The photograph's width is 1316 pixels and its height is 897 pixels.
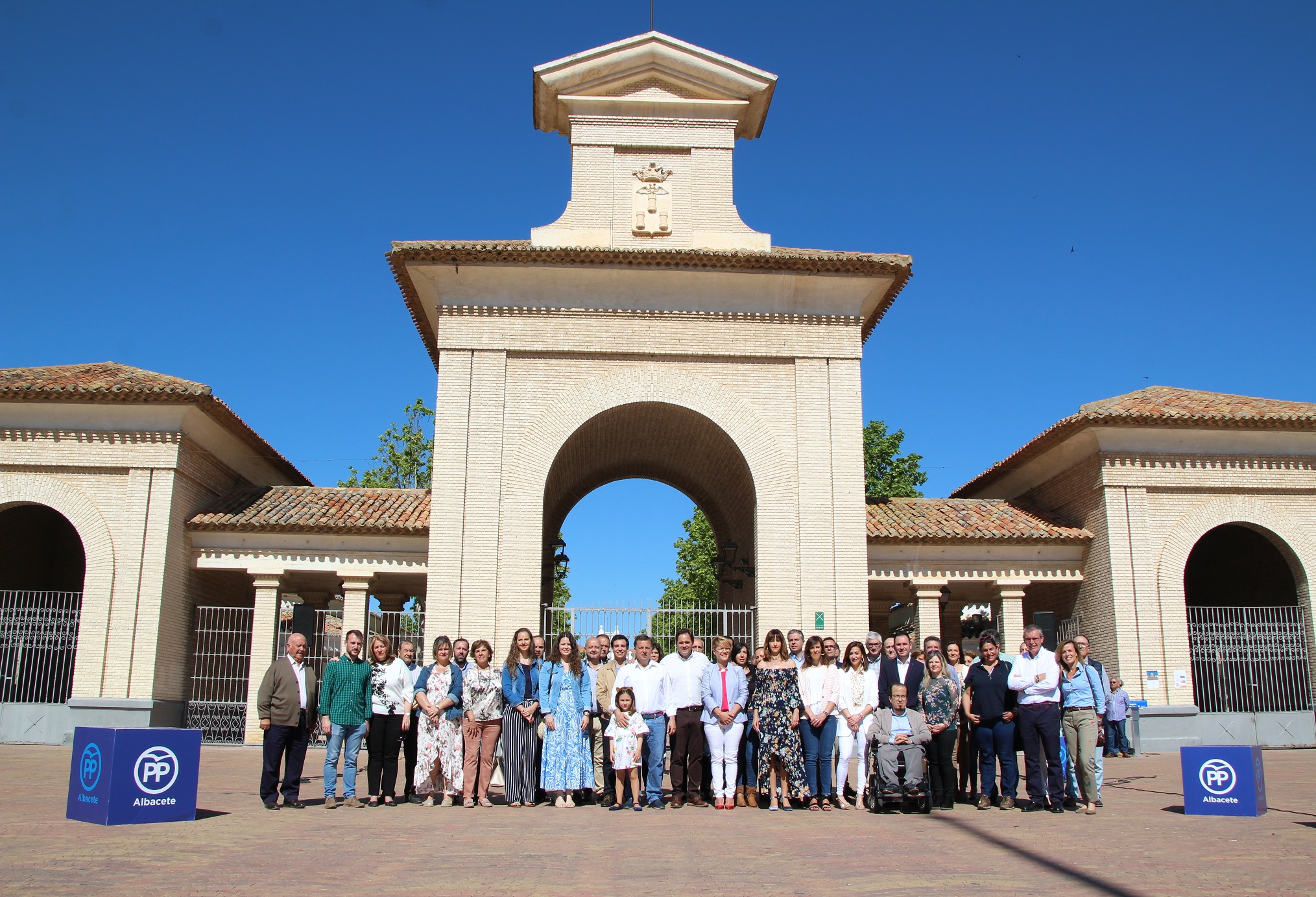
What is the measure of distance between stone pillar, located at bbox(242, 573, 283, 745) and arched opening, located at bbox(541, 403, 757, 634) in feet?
16.1

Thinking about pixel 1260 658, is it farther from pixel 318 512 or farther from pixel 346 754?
pixel 318 512

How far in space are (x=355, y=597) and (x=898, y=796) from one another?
468 inches

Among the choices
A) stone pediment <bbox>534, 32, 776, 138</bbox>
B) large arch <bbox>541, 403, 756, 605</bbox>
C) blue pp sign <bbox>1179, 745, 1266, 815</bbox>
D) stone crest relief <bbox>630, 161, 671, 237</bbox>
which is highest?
stone pediment <bbox>534, 32, 776, 138</bbox>

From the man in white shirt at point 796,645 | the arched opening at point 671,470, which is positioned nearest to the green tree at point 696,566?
the arched opening at point 671,470

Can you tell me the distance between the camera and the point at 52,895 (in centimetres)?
551

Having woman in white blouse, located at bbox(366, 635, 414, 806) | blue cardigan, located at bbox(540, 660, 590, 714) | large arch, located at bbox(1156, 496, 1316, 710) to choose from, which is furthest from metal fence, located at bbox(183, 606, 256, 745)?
A: large arch, located at bbox(1156, 496, 1316, 710)

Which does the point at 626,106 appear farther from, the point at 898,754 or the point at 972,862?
the point at 972,862

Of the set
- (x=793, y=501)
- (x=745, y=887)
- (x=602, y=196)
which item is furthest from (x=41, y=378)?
(x=745, y=887)

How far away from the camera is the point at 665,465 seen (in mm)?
21375

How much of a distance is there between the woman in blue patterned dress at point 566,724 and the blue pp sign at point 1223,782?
5774 millimetres

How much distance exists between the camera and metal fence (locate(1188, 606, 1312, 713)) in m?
18.4

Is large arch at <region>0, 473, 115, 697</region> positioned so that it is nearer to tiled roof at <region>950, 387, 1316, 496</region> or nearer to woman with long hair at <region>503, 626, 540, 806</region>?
woman with long hair at <region>503, 626, 540, 806</region>

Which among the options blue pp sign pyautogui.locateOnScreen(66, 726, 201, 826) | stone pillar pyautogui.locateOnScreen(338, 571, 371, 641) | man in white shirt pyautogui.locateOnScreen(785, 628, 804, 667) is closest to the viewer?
blue pp sign pyautogui.locateOnScreen(66, 726, 201, 826)

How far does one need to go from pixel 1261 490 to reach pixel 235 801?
1796 cm
